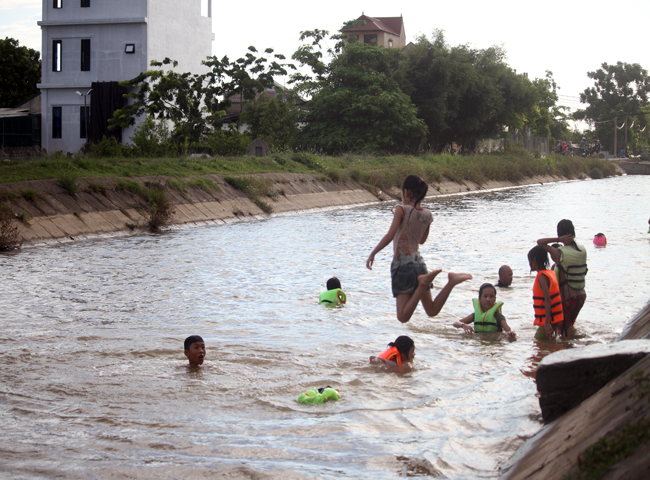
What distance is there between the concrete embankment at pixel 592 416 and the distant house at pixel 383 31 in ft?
262

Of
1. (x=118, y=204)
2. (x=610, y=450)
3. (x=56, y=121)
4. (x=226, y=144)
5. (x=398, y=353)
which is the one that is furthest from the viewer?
(x=56, y=121)

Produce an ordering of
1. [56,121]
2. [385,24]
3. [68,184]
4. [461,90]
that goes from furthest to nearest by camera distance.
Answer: [385,24]
[461,90]
[56,121]
[68,184]

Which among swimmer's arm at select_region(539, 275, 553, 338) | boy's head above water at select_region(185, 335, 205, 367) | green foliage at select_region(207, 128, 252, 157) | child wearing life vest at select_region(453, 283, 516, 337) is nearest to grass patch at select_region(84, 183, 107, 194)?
green foliage at select_region(207, 128, 252, 157)

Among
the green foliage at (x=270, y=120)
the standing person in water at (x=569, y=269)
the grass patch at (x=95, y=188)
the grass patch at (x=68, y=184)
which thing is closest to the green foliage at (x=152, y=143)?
the grass patch at (x=95, y=188)

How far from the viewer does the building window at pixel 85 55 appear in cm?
3744

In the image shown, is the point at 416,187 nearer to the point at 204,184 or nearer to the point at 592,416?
the point at 592,416

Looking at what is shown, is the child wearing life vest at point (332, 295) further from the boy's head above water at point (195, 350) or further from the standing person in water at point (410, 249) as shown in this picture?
the boy's head above water at point (195, 350)

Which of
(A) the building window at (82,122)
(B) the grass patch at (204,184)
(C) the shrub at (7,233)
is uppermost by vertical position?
(A) the building window at (82,122)

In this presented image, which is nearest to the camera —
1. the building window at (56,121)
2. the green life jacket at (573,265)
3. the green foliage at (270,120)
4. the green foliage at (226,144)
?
the green life jacket at (573,265)

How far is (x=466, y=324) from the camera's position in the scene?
339 inches

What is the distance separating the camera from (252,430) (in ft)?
17.7

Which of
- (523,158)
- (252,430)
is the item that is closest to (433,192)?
(523,158)

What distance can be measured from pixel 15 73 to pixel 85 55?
12.8 meters

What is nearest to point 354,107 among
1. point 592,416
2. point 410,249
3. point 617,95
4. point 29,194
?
point 29,194
